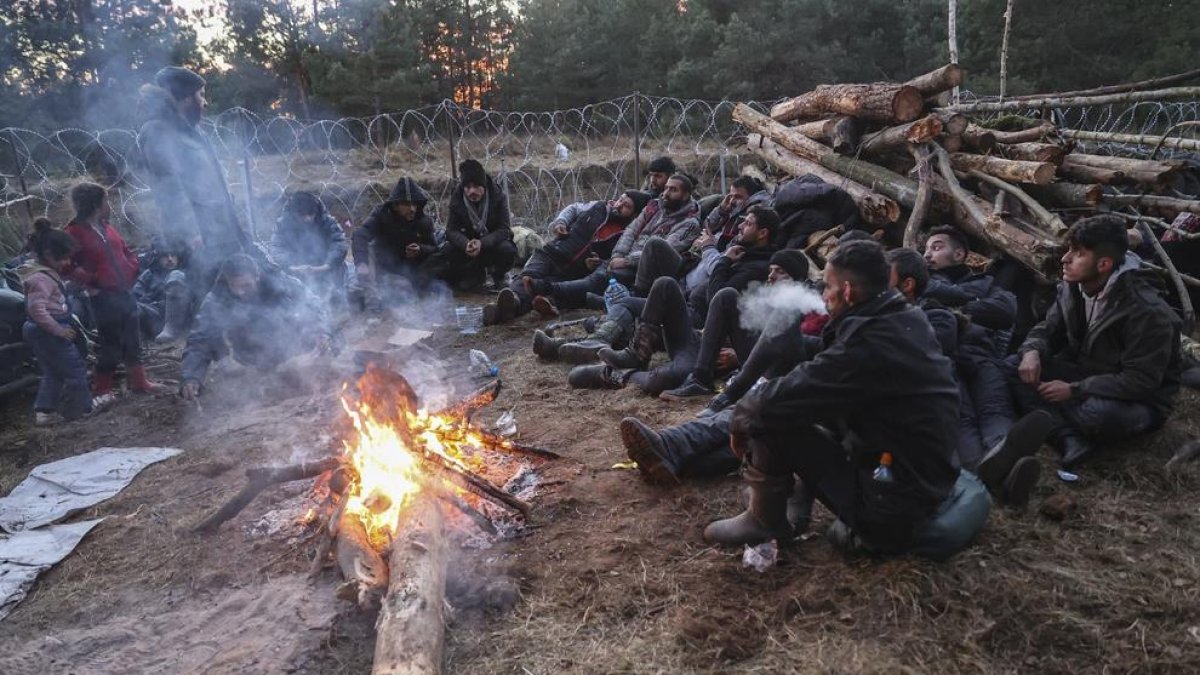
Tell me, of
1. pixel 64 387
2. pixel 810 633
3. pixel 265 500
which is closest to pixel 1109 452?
pixel 810 633

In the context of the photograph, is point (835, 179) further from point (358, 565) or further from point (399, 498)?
point (358, 565)

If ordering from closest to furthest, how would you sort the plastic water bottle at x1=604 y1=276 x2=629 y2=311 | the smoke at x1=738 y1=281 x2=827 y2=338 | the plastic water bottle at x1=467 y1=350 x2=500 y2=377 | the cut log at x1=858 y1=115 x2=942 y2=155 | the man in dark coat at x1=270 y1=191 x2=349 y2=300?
the smoke at x1=738 y1=281 x2=827 y2=338 → the plastic water bottle at x1=467 y1=350 x2=500 y2=377 → the cut log at x1=858 y1=115 x2=942 y2=155 → the plastic water bottle at x1=604 y1=276 x2=629 y2=311 → the man in dark coat at x1=270 y1=191 x2=349 y2=300

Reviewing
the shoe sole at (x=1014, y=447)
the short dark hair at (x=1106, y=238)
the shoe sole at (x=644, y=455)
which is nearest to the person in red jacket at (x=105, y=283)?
the shoe sole at (x=644, y=455)

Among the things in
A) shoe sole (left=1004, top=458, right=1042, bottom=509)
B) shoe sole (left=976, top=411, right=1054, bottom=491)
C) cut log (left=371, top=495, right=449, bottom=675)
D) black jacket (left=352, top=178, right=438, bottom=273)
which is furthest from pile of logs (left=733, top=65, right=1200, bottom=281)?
black jacket (left=352, top=178, right=438, bottom=273)

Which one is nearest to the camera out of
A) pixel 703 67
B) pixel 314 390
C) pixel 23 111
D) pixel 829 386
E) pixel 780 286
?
pixel 829 386

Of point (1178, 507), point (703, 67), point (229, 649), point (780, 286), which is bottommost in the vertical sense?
point (1178, 507)

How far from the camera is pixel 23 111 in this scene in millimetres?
14289

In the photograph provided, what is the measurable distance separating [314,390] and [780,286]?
396 centimetres

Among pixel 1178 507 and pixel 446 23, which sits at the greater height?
pixel 446 23

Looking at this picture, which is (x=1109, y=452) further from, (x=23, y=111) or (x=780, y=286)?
(x=23, y=111)

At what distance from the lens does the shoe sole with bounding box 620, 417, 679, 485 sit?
11.7ft

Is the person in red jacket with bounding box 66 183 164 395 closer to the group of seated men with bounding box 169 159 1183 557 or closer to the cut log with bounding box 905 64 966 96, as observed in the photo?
the group of seated men with bounding box 169 159 1183 557

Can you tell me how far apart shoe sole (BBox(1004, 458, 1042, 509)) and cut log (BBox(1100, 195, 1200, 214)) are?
327cm

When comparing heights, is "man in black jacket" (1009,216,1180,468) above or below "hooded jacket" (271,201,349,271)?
below
